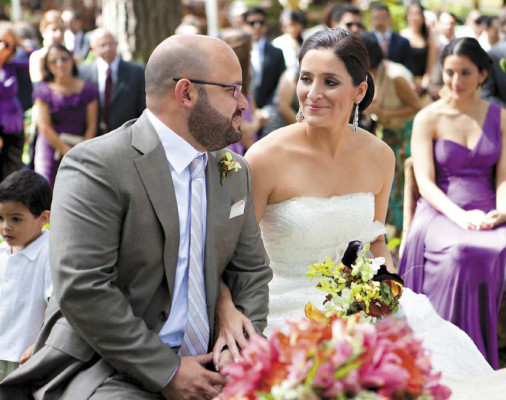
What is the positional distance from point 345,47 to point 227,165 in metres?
1.04

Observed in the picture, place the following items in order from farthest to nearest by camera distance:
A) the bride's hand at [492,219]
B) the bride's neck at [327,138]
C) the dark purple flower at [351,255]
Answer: the bride's hand at [492,219] < the bride's neck at [327,138] < the dark purple flower at [351,255]

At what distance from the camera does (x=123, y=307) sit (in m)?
2.61

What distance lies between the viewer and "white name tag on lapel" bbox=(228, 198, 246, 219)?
296 centimetres

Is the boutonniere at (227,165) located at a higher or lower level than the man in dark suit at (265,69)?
higher

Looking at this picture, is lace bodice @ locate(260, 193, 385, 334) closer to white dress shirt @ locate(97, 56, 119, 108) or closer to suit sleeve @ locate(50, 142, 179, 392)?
suit sleeve @ locate(50, 142, 179, 392)

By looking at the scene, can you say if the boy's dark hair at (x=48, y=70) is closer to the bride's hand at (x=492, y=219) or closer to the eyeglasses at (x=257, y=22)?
the eyeglasses at (x=257, y=22)

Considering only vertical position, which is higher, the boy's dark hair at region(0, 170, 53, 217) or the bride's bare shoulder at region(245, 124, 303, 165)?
the bride's bare shoulder at region(245, 124, 303, 165)

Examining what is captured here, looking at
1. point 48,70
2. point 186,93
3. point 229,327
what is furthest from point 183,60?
point 48,70

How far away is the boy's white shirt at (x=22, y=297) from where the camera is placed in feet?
11.2

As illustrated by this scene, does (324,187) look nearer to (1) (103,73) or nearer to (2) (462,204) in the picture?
(2) (462,204)

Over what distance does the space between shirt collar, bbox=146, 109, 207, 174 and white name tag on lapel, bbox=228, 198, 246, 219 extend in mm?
257

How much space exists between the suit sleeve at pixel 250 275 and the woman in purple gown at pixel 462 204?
2046 millimetres

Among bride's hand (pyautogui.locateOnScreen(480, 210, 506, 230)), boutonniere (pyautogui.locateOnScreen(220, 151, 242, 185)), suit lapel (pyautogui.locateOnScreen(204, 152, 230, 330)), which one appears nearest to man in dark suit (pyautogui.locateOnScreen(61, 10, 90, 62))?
bride's hand (pyautogui.locateOnScreen(480, 210, 506, 230))

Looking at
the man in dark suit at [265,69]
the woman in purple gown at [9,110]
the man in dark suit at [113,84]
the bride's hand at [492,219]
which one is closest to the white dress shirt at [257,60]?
the man in dark suit at [265,69]
